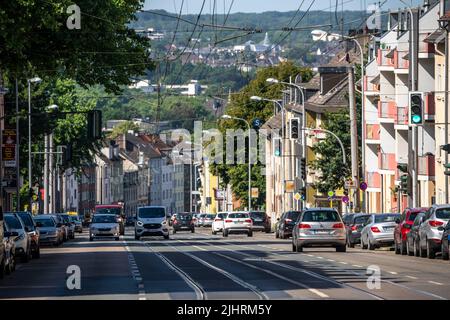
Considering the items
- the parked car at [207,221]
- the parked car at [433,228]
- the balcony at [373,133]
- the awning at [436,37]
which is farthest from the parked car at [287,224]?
the parked car at [207,221]

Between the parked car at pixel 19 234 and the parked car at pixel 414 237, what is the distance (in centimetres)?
1233

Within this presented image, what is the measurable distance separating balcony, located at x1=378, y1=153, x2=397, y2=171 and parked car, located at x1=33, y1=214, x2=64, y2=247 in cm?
2996

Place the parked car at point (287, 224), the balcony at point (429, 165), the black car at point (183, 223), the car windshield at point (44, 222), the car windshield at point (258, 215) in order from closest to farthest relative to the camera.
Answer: the car windshield at point (44, 222) < the parked car at point (287, 224) < the balcony at point (429, 165) < the car windshield at point (258, 215) < the black car at point (183, 223)

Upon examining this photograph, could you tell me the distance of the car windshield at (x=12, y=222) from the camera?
4319 centimetres

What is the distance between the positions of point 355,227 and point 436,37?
55.3 feet

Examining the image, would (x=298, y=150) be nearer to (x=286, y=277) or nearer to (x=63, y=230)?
(x=63, y=230)

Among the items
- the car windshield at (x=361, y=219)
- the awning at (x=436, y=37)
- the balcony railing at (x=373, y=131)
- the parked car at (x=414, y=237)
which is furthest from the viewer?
the balcony railing at (x=373, y=131)

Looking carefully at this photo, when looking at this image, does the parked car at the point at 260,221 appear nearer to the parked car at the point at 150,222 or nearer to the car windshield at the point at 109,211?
the car windshield at the point at 109,211

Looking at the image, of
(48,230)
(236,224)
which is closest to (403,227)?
(48,230)

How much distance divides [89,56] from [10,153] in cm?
2625

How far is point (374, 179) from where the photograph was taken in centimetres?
9806

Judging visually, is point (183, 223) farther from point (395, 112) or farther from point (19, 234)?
point (19, 234)

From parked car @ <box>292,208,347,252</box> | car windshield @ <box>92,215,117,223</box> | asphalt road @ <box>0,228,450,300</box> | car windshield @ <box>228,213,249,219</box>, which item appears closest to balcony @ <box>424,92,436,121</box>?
car windshield @ <box>228,213,249,219</box>
